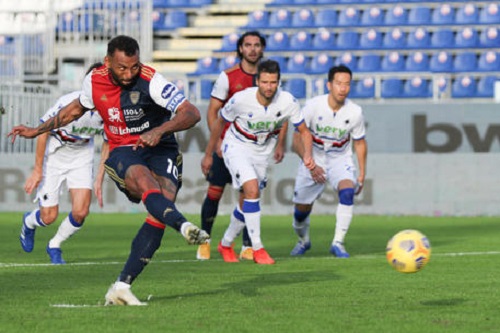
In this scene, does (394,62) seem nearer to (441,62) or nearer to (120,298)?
(441,62)

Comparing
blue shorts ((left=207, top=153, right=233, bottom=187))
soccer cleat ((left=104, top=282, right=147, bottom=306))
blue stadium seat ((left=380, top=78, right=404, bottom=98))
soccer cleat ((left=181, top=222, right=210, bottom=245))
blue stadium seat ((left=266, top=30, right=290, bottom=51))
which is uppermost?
blue stadium seat ((left=266, top=30, right=290, bottom=51))

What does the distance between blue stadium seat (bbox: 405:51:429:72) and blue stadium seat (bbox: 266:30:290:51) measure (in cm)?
309

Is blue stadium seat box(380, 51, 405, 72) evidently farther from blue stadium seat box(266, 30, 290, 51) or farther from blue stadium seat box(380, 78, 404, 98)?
blue stadium seat box(266, 30, 290, 51)

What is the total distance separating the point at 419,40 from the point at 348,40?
164 centimetres

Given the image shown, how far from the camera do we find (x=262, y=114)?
11.8 m

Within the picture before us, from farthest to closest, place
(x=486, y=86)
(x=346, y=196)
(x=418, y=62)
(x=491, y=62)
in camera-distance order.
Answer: (x=418, y=62) → (x=491, y=62) → (x=486, y=86) → (x=346, y=196)

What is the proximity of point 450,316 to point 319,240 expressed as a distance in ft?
26.8

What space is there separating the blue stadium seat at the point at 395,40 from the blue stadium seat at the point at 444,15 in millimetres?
866

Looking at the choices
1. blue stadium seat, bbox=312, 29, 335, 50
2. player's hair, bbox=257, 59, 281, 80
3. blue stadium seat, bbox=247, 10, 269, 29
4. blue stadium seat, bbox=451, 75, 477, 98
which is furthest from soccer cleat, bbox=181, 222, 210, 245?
blue stadium seat, bbox=247, 10, 269, 29

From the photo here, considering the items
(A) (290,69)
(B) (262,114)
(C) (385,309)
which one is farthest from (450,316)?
(A) (290,69)

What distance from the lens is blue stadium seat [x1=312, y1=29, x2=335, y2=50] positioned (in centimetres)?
2748

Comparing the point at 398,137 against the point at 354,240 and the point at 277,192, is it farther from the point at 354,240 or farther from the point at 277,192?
the point at 354,240

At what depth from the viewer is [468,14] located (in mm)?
27062

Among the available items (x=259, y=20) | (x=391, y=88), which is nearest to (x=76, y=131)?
(x=391, y=88)
